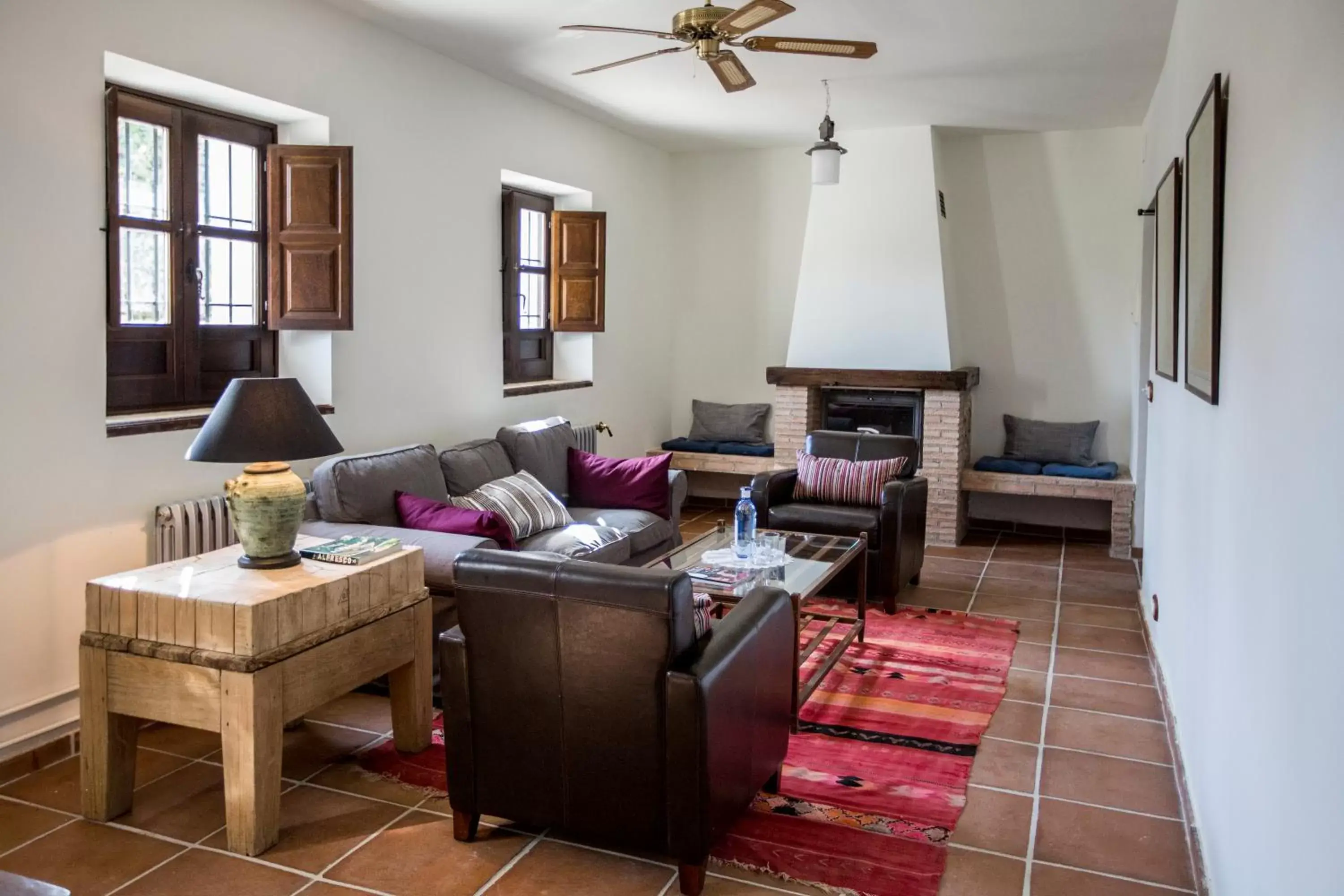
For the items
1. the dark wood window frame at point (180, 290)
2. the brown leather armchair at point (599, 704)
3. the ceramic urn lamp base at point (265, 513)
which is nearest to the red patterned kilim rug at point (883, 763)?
the brown leather armchair at point (599, 704)

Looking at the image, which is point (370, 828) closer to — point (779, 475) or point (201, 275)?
point (201, 275)

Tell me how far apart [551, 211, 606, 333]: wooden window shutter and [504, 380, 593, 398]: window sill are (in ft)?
1.14

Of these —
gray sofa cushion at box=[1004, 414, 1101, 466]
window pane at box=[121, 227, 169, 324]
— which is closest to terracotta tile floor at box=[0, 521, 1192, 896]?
window pane at box=[121, 227, 169, 324]

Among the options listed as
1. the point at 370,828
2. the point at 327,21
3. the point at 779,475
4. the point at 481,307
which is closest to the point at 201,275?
the point at 327,21

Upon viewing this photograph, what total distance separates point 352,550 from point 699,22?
83.2 inches

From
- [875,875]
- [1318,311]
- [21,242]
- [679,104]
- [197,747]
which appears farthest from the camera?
[679,104]

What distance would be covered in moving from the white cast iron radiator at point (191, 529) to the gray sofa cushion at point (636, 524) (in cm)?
178

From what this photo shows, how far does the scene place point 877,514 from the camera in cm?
548

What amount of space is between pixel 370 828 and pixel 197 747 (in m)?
0.92

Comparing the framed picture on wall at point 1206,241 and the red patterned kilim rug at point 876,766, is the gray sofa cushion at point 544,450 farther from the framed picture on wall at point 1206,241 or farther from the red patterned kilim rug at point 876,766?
the framed picture on wall at point 1206,241

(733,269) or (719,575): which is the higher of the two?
(733,269)

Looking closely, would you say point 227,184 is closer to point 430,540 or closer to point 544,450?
point 430,540

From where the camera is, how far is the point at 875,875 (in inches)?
108

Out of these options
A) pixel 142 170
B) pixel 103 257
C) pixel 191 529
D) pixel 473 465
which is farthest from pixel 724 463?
pixel 103 257
